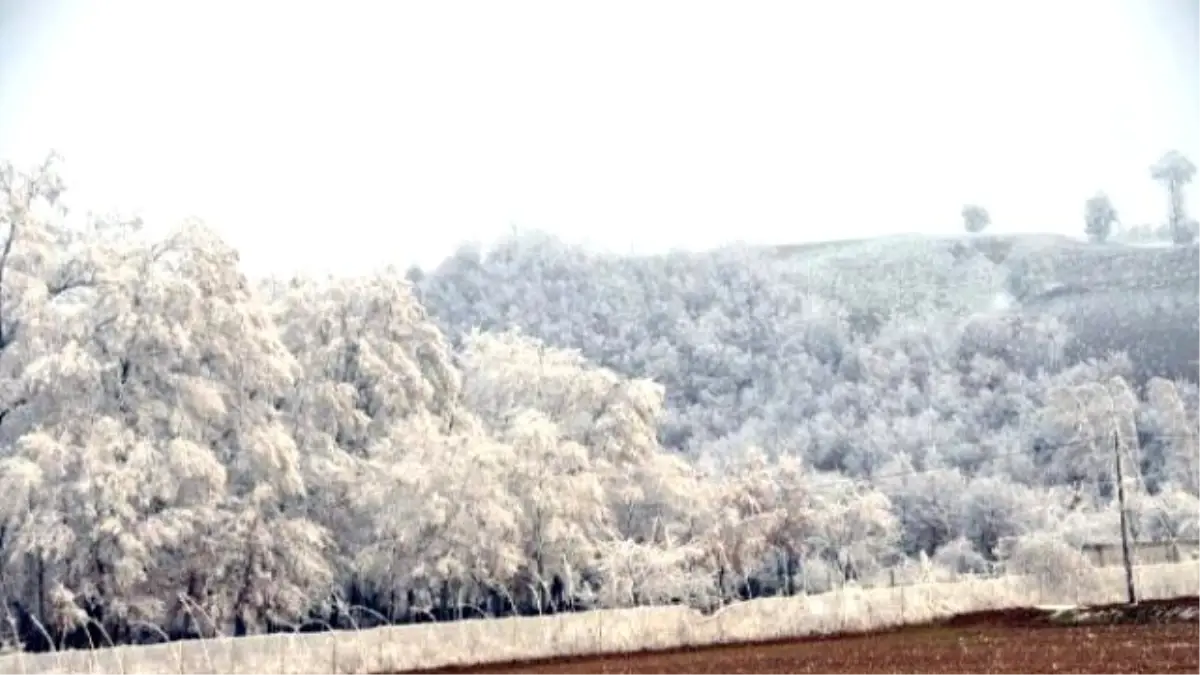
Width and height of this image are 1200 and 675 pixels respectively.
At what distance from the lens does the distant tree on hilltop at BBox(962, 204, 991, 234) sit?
156750 mm

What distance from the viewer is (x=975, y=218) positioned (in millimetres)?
156750

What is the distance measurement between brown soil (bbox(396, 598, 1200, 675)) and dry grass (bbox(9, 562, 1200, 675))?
1.80m

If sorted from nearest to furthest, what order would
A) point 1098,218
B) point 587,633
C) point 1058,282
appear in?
point 587,633, point 1058,282, point 1098,218

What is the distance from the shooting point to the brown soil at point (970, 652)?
2400 cm

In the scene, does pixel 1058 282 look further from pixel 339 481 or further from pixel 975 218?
pixel 339 481

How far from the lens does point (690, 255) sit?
125m

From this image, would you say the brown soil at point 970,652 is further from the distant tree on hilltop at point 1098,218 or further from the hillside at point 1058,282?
the distant tree on hilltop at point 1098,218

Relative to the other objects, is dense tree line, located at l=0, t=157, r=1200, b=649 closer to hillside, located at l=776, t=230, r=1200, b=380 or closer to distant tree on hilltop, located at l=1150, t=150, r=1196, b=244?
hillside, located at l=776, t=230, r=1200, b=380

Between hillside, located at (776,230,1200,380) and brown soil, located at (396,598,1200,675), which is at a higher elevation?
hillside, located at (776,230,1200,380)

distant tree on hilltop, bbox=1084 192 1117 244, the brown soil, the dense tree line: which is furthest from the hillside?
the brown soil

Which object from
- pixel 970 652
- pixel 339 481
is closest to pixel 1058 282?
pixel 339 481

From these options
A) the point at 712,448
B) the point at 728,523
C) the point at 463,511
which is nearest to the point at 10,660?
the point at 463,511

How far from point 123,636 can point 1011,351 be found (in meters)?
74.1

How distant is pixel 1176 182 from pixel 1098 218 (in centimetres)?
874
